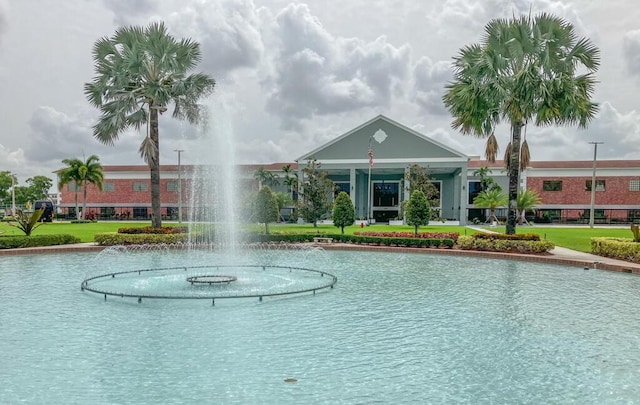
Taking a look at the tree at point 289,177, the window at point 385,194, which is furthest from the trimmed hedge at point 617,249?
the tree at point 289,177

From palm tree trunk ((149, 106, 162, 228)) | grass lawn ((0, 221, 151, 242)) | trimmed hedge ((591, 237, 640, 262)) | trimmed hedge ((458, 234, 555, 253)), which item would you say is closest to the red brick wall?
trimmed hedge ((591, 237, 640, 262))

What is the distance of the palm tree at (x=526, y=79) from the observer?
56.9 feet

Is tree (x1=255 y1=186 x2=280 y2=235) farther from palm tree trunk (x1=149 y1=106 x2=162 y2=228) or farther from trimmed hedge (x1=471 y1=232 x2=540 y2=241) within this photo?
trimmed hedge (x1=471 y1=232 x2=540 y2=241)

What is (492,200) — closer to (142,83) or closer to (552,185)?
(552,185)

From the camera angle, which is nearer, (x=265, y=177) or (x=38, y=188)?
(x=265, y=177)

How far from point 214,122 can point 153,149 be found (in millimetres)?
7025

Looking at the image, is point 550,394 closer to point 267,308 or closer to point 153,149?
point 267,308

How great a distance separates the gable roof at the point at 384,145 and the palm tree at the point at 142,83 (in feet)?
68.9

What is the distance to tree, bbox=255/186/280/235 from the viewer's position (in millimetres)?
26547

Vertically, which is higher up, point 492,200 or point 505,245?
point 492,200

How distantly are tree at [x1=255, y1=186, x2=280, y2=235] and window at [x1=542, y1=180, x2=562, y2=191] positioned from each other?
34.5m

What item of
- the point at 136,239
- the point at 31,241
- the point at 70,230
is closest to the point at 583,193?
the point at 136,239

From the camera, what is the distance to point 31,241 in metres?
19.1

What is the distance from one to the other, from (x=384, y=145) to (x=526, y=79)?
25.9m
